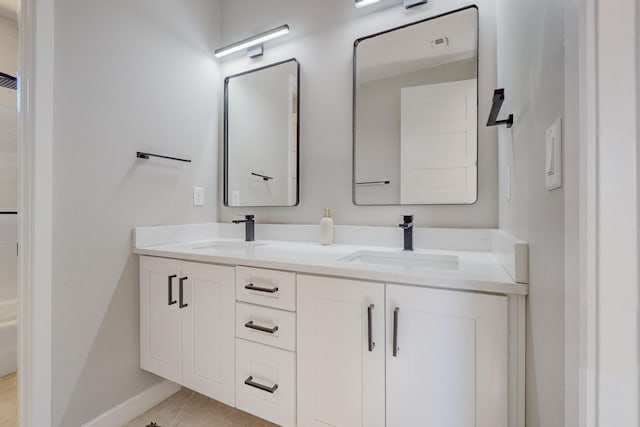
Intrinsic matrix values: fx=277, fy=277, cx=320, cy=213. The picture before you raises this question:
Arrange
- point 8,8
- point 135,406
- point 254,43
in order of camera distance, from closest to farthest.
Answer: point 135,406 → point 254,43 → point 8,8

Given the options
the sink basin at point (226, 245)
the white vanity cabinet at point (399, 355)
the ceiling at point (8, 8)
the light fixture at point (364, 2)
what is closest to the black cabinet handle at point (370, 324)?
the white vanity cabinet at point (399, 355)

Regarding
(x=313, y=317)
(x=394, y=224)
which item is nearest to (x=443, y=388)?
(x=313, y=317)

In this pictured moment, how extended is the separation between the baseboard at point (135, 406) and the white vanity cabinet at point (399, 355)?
0.98m

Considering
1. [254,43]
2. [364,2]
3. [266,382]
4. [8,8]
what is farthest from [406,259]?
[8,8]

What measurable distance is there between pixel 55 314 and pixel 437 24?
211 cm

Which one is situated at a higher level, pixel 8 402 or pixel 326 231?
pixel 326 231

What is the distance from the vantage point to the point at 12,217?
6.72 feet

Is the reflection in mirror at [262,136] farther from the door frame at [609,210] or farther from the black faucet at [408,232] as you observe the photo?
the door frame at [609,210]

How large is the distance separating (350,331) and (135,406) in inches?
50.0

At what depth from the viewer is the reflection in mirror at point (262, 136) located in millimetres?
1670

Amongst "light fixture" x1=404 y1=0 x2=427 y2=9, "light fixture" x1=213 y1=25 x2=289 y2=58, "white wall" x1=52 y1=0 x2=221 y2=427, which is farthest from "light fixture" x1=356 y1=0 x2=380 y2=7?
"white wall" x1=52 y1=0 x2=221 y2=427

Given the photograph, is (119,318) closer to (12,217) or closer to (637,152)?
(12,217)

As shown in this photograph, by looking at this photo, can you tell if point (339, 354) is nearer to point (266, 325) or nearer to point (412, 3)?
point (266, 325)

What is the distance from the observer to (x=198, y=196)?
176cm
